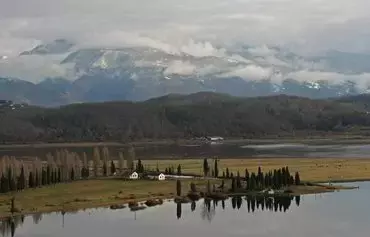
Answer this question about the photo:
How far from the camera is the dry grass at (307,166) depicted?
484ft

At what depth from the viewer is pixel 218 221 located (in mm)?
99188

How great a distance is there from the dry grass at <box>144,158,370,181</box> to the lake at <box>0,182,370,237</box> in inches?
1247

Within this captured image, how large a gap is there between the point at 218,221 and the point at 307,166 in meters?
70.4

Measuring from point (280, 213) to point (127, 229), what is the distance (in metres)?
24.2

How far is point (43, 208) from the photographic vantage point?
10706 centimetres

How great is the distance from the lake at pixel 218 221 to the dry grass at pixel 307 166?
31662 mm

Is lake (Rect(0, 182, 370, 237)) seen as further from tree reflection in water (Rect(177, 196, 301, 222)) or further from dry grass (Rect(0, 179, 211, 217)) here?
dry grass (Rect(0, 179, 211, 217))

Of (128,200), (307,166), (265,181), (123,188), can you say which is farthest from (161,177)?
(307,166)

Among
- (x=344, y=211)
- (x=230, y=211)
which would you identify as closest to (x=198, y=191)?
(x=230, y=211)

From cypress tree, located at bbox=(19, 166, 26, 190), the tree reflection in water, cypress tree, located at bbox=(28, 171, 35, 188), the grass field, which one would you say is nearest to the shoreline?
the grass field

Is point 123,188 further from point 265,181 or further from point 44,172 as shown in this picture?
point 265,181

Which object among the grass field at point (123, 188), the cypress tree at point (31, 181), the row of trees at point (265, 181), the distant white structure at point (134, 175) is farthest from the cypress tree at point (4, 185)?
the row of trees at point (265, 181)

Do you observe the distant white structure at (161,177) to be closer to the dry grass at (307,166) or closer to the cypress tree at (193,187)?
the cypress tree at (193,187)

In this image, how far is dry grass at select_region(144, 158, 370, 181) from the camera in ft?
484
